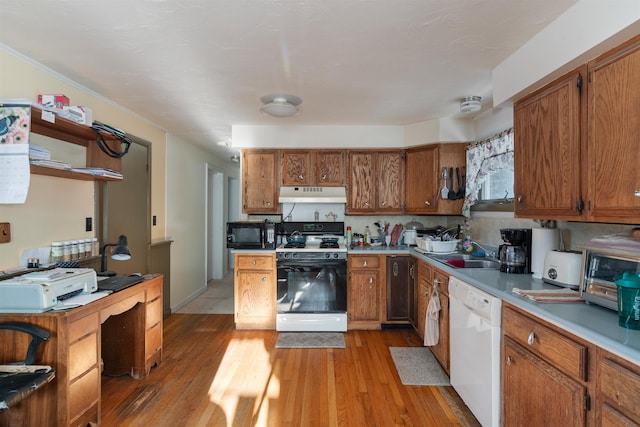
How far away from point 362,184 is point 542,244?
2.09 m

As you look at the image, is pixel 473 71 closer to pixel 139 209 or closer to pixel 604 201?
pixel 604 201

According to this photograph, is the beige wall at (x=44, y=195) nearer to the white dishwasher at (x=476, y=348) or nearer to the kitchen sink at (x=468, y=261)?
the white dishwasher at (x=476, y=348)

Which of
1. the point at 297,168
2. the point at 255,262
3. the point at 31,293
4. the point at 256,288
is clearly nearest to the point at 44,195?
the point at 31,293

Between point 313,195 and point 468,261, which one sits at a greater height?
Answer: point 313,195

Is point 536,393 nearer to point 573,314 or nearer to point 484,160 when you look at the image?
point 573,314

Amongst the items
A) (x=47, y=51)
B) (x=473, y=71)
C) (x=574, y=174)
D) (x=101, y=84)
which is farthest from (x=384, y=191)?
(x=47, y=51)

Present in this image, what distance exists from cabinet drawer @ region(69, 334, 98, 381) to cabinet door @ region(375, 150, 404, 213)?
9.67 ft

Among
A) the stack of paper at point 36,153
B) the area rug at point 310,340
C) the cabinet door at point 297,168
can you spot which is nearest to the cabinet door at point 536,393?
the area rug at point 310,340

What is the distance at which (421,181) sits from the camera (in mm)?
3645

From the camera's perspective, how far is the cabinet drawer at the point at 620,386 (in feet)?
3.29

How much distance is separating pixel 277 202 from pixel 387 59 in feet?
7.05

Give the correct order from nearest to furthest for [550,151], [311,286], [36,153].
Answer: [550,151] < [36,153] < [311,286]

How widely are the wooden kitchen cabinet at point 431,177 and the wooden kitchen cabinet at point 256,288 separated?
5.88 ft

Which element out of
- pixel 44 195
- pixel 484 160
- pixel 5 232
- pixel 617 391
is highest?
pixel 484 160
